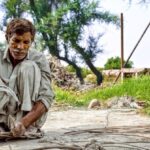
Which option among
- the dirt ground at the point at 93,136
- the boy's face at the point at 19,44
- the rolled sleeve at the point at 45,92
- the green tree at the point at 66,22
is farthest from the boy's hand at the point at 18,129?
the green tree at the point at 66,22

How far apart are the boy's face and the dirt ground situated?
65 cm

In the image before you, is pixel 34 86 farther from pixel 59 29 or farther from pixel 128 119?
pixel 59 29

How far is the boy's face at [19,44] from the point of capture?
12.4ft

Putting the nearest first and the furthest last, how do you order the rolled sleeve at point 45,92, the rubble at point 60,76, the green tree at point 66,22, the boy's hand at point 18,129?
1. the boy's hand at point 18,129
2. the rolled sleeve at point 45,92
3. the rubble at point 60,76
4. the green tree at point 66,22

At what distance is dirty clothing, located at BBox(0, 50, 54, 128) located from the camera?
3.76 metres

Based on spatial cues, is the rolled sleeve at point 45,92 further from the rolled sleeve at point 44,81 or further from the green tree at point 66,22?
the green tree at point 66,22

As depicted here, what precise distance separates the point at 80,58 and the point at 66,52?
72 cm

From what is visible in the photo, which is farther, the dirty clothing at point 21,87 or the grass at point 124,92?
the grass at point 124,92

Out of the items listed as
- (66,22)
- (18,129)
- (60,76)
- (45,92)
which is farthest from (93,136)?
(66,22)

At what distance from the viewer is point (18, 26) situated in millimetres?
3775

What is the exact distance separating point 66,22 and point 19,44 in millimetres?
16677

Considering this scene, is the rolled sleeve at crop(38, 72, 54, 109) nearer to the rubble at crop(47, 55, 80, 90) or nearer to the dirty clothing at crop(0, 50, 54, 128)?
the dirty clothing at crop(0, 50, 54, 128)

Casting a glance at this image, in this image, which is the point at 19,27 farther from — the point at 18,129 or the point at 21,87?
the point at 18,129

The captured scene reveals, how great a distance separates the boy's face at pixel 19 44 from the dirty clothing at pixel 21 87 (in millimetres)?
84
